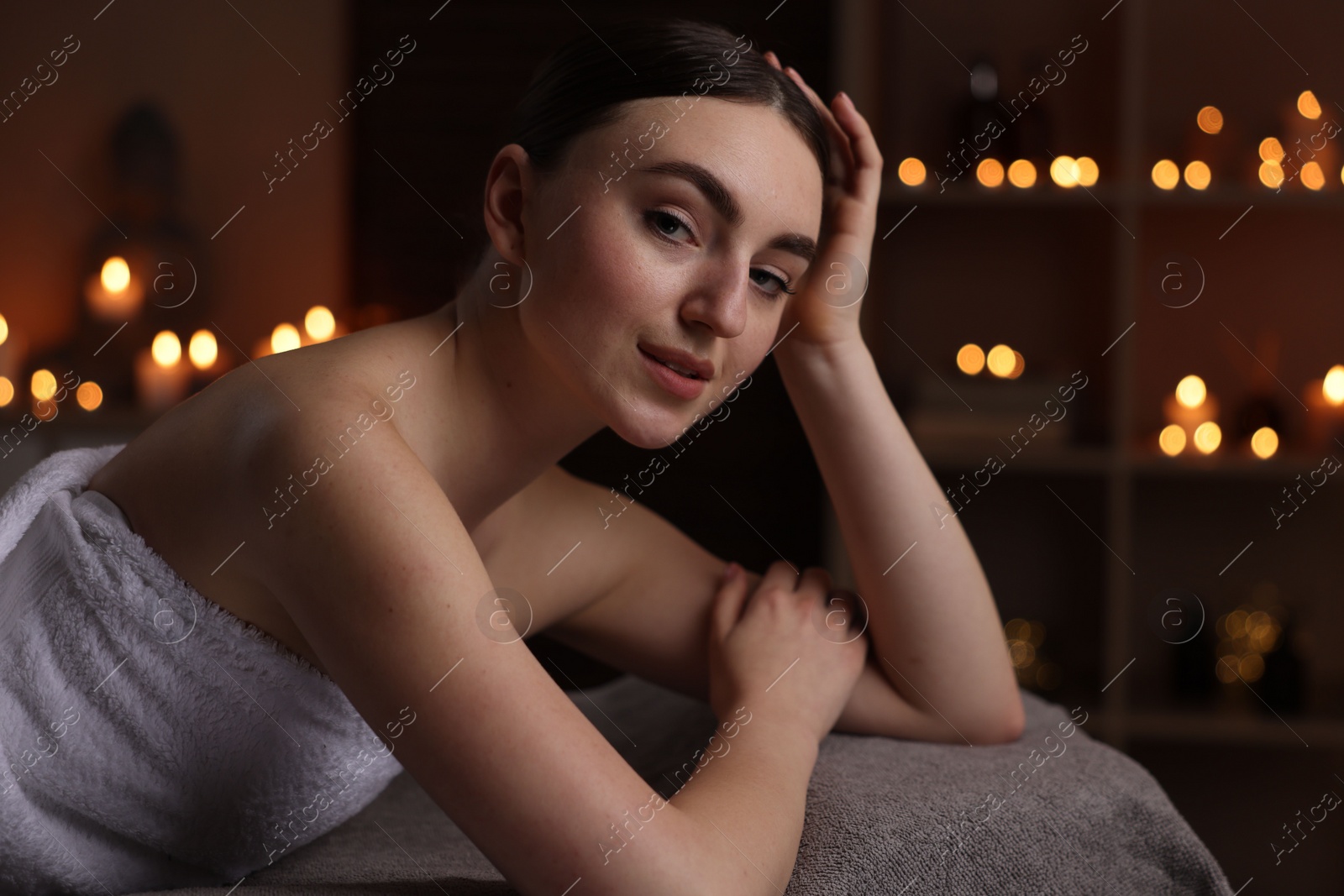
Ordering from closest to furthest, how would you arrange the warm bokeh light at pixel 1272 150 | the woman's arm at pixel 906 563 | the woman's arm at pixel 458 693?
the woman's arm at pixel 458 693, the woman's arm at pixel 906 563, the warm bokeh light at pixel 1272 150

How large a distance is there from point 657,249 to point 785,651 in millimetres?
390

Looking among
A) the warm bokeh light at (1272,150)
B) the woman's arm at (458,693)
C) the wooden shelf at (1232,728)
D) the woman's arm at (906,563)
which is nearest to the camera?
the woman's arm at (458,693)

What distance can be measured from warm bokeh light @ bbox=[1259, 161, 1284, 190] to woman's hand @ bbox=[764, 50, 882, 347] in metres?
1.74

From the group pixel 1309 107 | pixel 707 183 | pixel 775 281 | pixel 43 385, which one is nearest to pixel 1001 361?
pixel 1309 107

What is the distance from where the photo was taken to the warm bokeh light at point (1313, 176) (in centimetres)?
235

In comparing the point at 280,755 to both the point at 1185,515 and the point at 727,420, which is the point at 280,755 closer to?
the point at 727,420

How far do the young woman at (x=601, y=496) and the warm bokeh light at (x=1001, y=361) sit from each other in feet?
5.46

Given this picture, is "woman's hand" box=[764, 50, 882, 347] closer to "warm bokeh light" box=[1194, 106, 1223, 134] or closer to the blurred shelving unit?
Result: the blurred shelving unit

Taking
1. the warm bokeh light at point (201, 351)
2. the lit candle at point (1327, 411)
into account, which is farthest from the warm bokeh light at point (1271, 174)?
the warm bokeh light at point (201, 351)

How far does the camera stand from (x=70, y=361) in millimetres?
2670

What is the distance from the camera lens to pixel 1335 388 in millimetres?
2373

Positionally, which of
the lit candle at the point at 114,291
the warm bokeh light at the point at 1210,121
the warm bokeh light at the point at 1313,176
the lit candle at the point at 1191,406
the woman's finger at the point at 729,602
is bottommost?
the lit candle at the point at 1191,406

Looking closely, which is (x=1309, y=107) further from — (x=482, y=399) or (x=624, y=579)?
(x=482, y=399)

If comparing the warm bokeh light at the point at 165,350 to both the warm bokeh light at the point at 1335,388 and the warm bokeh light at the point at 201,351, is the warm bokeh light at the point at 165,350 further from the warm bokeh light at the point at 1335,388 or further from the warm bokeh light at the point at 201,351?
the warm bokeh light at the point at 1335,388
